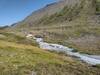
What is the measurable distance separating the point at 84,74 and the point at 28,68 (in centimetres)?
883

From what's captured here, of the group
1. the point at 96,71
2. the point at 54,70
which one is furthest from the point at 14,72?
the point at 96,71

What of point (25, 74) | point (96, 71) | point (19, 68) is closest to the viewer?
point (25, 74)

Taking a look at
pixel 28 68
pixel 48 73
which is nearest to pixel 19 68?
pixel 28 68

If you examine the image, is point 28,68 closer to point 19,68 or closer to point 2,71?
point 19,68

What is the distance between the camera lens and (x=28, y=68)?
1622 inches

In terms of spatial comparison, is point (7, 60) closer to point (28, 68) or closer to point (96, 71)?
point (28, 68)

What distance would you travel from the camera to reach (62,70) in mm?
42250

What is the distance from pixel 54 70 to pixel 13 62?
7.89 meters

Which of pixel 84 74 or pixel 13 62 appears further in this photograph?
pixel 13 62

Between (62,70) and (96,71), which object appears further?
(96,71)

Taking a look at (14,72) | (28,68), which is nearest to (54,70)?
(28,68)

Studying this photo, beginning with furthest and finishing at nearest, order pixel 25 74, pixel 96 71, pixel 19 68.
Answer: pixel 96 71, pixel 19 68, pixel 25 74

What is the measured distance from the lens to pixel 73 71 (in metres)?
42.6

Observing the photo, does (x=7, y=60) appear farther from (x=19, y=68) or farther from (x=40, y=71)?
(x=40, y=71)
